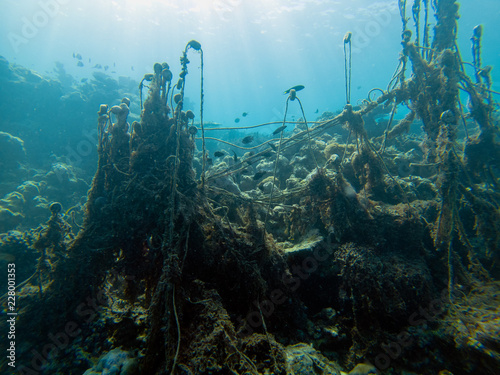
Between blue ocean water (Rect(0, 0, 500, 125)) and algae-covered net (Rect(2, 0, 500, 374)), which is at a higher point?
blue ocean water (Rect(0, 0, 500, 125))

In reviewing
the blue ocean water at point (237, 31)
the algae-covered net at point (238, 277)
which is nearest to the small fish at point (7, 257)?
the algae-covered net at point (238, 277)

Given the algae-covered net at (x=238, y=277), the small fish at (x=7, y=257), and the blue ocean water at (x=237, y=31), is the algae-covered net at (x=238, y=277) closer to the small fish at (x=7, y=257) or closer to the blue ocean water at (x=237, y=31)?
the small fish at (x=7, y=257)

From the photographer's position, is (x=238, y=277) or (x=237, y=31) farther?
(x=237, y=31)

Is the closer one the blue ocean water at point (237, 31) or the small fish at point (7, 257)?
the small fish at point (7, 257)

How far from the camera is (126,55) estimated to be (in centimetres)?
6825

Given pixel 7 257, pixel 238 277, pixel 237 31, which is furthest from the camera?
pixel 237 31

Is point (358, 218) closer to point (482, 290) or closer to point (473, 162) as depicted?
point (482, 290)

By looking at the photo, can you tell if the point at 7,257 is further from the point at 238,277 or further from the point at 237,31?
the point at 237,31

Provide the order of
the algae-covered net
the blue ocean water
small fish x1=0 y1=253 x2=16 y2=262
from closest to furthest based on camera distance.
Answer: the algae-covered net → small fish x1=0 y1=253 x2=16 y2=262 → the blue ocean water

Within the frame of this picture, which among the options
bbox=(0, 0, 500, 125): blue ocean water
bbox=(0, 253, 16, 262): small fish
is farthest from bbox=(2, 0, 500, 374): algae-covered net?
bbox=(0, 0, 500, 125): blue ocean water

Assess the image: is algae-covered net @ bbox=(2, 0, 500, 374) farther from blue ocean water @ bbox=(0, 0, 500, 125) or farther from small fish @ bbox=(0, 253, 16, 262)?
blue ocean water @ bbox=(0, 0, 500, 125)

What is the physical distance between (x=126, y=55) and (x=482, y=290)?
92.3 metres

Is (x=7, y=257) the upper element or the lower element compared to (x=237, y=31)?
lower

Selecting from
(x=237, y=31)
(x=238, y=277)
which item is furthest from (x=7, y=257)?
(x=237, y=31)
